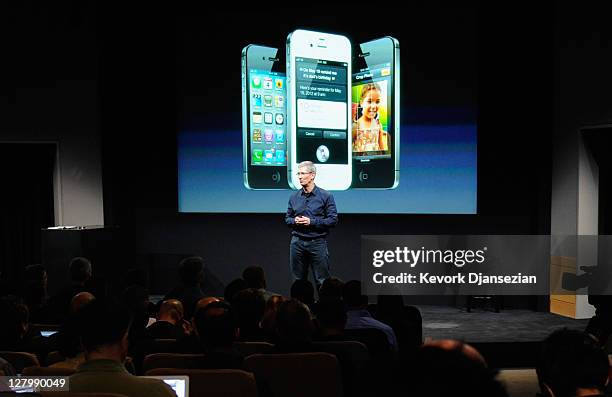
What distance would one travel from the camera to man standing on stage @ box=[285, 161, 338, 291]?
18.0ft

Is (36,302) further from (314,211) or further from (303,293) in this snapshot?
(314,211)

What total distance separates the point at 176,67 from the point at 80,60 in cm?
103

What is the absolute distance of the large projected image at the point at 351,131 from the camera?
248 inches

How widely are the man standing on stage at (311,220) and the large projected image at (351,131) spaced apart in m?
0.83

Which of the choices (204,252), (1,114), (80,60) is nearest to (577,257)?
(204,252)

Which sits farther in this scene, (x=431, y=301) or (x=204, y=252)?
(x=204, y=252)

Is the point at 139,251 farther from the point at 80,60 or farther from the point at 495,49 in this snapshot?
the point at 495,49

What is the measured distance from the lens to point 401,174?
6523 millimetres

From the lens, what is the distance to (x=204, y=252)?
699cm

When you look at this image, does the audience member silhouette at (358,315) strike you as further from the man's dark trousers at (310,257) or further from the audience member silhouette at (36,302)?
the man's dark trousers at (310,257)

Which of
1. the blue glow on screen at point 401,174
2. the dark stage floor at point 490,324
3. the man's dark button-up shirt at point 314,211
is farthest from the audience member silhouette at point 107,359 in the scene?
the blue glow on screen at point 401,174

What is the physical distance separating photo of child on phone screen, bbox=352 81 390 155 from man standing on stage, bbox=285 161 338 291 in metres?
1.05

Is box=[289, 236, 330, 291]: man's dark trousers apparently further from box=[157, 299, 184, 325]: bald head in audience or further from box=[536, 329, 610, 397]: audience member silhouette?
box=[536, 329, 610, 397]: audience member silhouette

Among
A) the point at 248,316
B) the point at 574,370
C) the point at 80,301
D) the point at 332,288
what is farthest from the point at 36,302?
the point at 574,370
